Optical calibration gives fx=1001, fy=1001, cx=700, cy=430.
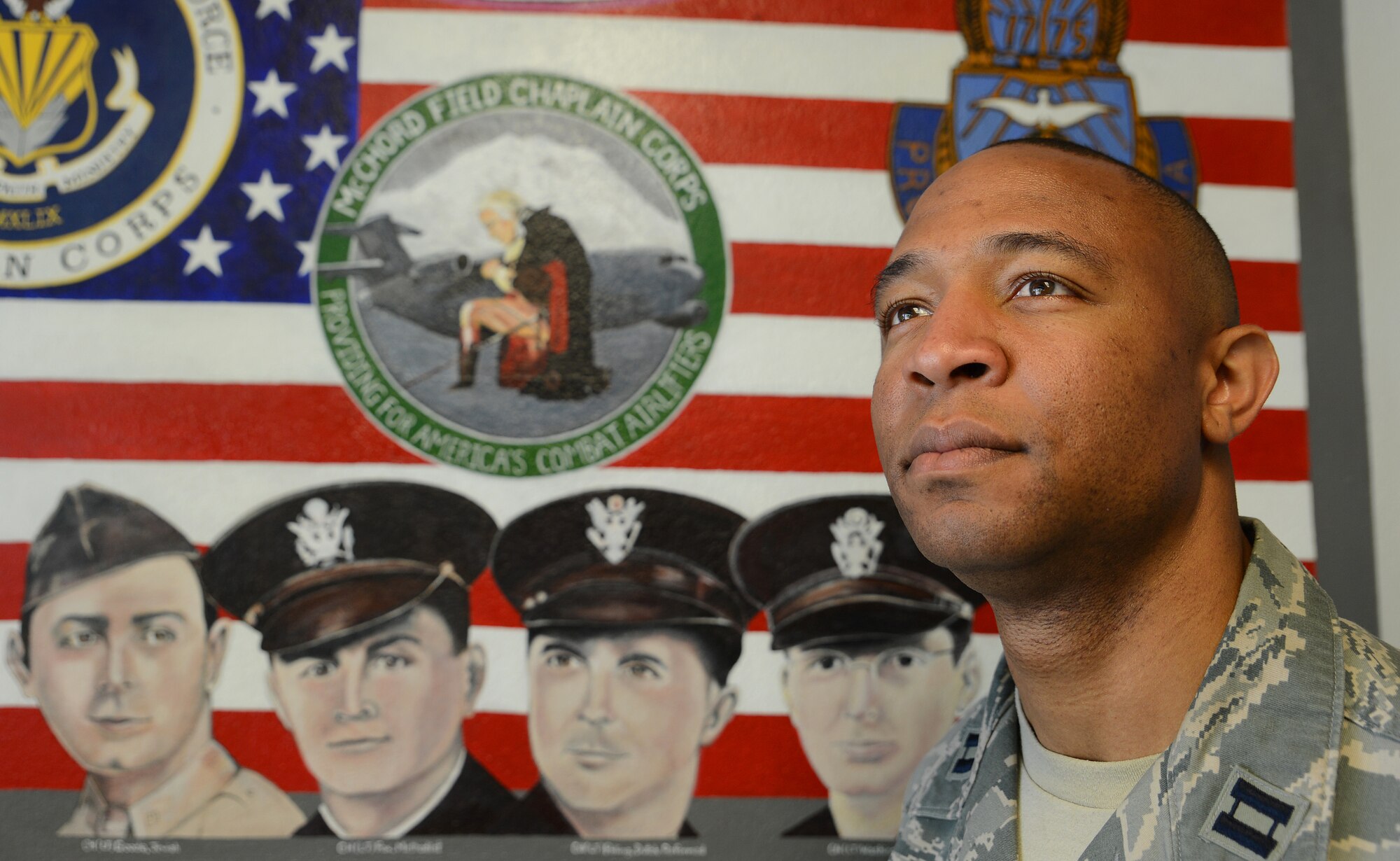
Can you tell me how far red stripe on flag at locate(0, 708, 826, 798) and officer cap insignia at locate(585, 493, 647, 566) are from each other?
24 centimetres

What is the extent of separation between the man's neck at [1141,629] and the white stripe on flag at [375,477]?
50cm

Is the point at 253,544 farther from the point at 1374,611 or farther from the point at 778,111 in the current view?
the point at 1374,611

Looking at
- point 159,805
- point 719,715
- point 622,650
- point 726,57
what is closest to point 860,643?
point 719,715

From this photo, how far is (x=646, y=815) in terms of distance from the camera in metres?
1.28

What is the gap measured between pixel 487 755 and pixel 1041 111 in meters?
1.12

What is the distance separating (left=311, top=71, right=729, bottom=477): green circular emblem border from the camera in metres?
1.30

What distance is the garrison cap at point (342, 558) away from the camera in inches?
50.1

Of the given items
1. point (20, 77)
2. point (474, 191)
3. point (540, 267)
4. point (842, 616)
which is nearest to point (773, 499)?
point (842, 616)

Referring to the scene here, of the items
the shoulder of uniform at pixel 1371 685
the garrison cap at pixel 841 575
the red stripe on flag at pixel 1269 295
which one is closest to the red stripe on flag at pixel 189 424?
the garrison cap at pixel 841 575

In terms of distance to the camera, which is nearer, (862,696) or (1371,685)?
(1371,685)

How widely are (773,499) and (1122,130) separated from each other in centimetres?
69

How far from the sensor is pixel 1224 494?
0.85 metres

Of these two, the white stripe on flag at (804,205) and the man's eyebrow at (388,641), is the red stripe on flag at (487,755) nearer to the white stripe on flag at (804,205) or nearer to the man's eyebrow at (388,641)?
the man's eyebrow at (388,641)

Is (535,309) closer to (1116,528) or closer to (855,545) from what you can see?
(855,545)
